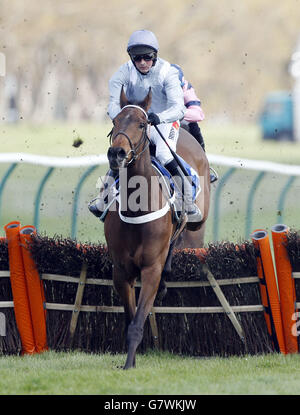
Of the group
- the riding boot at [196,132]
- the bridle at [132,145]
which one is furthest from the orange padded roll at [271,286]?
the riding boot at [196,132]

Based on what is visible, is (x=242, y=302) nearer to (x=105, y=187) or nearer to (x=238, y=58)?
(x=105, y=187)

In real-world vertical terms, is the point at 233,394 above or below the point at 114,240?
below

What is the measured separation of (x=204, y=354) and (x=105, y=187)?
152cm

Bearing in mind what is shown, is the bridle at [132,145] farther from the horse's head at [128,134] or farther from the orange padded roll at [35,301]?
the orange padded roll at [35,301]

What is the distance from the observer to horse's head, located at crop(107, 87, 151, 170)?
568 centimetres

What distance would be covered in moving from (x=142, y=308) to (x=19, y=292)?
3.81 feet

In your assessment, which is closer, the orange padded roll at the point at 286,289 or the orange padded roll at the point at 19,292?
the orange padded roll at the point at 286,289

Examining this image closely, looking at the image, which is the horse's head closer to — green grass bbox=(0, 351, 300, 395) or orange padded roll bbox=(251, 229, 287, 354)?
orange padded roll bbox=(251, 229, 287, 354)

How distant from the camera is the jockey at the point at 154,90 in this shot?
21.2 feet

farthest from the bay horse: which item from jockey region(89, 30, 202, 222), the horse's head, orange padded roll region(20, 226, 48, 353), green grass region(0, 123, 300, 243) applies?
green grass region(0, 123, 300, 243)

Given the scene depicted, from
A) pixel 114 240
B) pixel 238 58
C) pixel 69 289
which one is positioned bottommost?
pixel 69 289

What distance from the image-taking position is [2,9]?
1540 inches

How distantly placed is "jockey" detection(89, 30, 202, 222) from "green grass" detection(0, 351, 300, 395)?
1.29m
